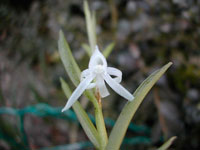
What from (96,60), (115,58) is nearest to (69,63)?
(96,60)

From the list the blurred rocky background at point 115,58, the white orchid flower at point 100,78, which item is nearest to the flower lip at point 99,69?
the white orchid flower at point 100,78

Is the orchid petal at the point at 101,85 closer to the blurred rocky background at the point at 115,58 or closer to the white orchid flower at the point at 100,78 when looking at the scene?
the white orchid flower at the point at 100,78

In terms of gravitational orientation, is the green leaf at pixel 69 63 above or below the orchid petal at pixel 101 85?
above

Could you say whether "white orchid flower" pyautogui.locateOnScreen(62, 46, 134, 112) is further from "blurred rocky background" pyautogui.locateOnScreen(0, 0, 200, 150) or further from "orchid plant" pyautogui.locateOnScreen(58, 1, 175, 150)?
"blurred rocky background" pyautogui.locateOnScreen(0, 0, 200, 150)

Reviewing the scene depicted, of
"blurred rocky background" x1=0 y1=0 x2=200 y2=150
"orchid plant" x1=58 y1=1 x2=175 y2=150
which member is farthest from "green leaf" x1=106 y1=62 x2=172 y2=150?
"blurred rocky background" x1=0 y1=0 x2=200 y2=150

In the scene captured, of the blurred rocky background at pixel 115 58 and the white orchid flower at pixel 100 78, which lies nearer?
the white orchid flower at pixel 100 78
